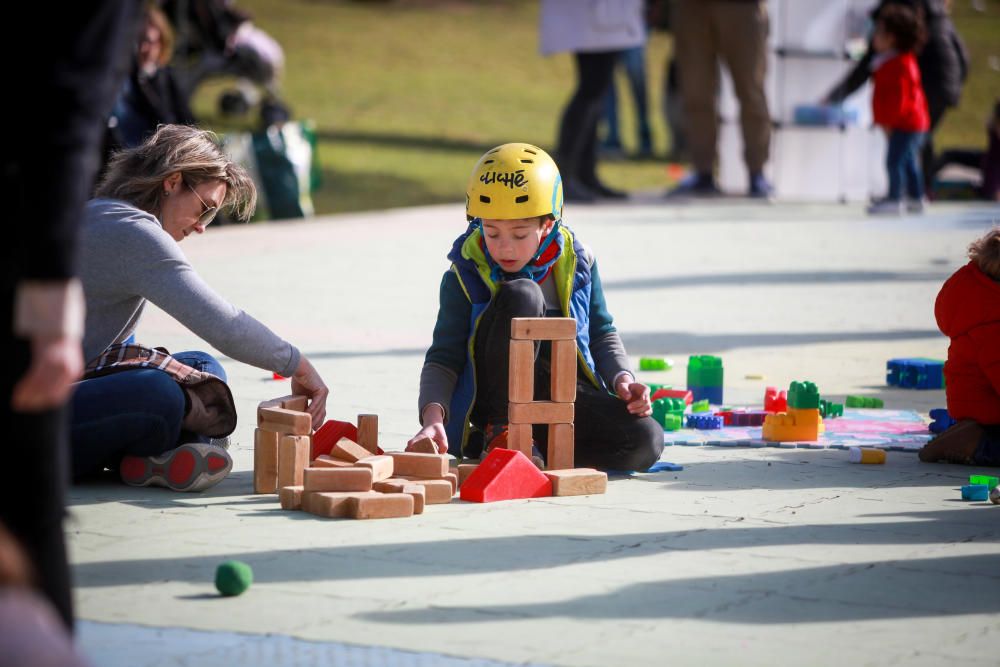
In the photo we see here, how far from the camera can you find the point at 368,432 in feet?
18.3

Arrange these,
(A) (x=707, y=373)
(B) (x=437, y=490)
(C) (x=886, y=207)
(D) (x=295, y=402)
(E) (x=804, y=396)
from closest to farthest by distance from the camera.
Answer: (B) (x=437, y=490) → (D) (x=295, y=402) → (E) (x=804, y=396) → (A) (x=707, y=373) → (C) (x=886, y=207)

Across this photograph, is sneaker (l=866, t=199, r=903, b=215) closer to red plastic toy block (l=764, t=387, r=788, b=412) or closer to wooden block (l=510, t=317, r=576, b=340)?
red plastic toy block (l=764, t=387, r=788, b=412)

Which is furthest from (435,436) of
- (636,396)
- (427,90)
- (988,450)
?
(427,90)

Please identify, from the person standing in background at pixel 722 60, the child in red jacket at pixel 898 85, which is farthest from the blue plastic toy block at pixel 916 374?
the person standing in background at pixel 722 60

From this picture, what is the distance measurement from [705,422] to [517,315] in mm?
1546

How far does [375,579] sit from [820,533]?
1.45 meters

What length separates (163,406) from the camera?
5293 millimetres

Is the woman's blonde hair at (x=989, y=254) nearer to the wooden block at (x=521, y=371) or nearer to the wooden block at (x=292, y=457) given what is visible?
the wooden block at (x=521, y=371)

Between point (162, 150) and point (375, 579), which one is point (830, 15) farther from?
point (375, 579)

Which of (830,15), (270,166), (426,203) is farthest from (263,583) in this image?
(830,15)

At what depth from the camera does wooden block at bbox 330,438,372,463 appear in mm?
5332

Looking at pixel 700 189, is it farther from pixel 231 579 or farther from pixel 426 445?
pixel 231 579

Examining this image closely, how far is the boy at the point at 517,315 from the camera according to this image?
556 centimetres

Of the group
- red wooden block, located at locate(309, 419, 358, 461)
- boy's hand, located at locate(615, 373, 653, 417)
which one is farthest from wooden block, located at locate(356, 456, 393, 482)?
boy's hand, located at locate(615, 373, 653, 417)
